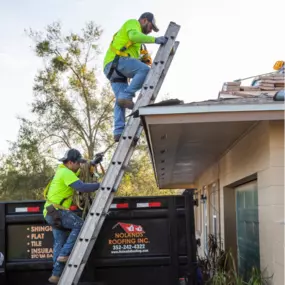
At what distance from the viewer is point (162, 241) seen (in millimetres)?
6375

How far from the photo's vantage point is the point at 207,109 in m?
5.31

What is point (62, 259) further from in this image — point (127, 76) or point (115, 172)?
point (127, 76)

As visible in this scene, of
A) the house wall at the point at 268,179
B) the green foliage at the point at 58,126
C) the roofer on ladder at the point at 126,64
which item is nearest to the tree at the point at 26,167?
the green foliage at the point at 58,126

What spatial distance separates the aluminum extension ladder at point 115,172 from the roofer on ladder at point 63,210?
22cm

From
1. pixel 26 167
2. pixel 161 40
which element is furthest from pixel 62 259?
pixel 26 167

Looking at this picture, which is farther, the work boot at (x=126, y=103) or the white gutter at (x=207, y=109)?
the work boot at (x=126, y=103)

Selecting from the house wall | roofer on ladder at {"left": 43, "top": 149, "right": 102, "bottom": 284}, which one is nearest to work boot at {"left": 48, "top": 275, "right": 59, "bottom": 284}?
roofer on ladder at {"left": 43, "top": 149, "right": 102, "bottom": 284}

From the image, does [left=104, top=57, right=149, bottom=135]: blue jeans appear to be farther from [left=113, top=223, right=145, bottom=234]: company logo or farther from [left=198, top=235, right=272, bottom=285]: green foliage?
[left=198, top=235, right=272, bottom=285]: green foliage

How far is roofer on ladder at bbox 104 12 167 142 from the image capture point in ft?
20.8

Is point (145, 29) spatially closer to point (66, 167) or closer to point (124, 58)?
point (124, 58)

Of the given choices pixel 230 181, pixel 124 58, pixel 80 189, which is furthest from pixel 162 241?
pixel 230 181

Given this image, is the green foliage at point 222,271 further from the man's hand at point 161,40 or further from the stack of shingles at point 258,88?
the man's hand at point 161,40

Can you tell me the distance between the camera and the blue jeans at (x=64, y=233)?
6.07m

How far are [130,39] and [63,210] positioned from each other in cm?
220
